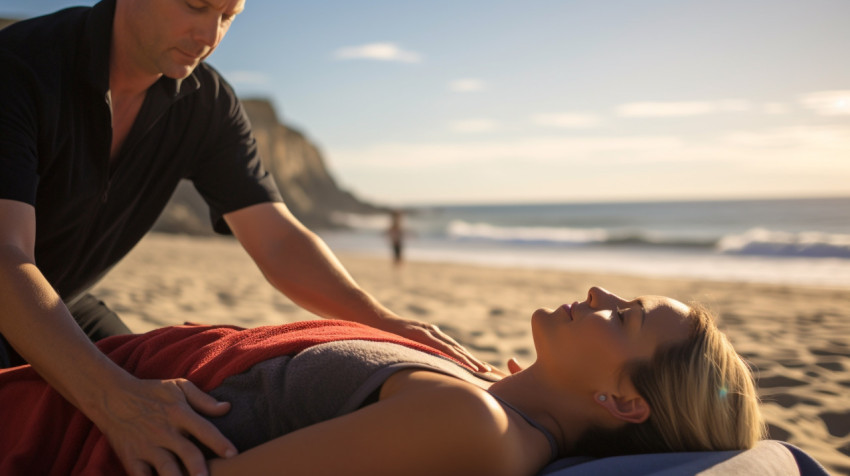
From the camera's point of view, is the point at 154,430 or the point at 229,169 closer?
the point at 154,430

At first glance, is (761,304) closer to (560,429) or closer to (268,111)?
(560,429)

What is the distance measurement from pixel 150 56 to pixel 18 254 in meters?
0.76

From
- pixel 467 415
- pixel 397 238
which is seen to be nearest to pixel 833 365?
pixel 467 415

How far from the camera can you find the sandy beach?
312cm

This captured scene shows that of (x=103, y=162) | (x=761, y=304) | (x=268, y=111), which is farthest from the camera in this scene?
(x=268, y=111)

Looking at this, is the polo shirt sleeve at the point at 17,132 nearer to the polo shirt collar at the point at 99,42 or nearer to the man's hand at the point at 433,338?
the polo shirt collar at the point at 99,42

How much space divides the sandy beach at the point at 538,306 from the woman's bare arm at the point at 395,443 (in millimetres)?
1817

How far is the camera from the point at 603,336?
1646 mm

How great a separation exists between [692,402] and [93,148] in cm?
188

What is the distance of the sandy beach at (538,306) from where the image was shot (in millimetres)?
3119

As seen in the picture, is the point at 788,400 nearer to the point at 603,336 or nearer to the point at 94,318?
the point at 603,336

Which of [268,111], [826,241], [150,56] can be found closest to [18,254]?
[150,56]

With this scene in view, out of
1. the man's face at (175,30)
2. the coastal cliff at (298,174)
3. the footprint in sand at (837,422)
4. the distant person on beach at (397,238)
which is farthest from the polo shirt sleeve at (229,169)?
the coastal cliff at (298,174)

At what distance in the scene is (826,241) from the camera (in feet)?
54.9
